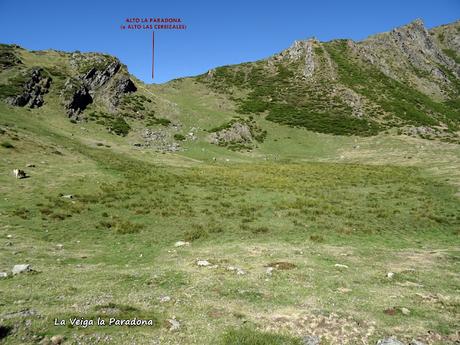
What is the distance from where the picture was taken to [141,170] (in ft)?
148

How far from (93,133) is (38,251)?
55060 millimetres

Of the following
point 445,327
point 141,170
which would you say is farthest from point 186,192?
point 445,327

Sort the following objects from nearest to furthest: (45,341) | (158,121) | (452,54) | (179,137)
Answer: (45,341) → (179,137) → (158,121) → (452,54)

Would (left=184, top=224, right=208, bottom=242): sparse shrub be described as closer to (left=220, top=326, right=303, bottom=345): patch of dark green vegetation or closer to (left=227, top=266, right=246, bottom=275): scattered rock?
(left=227, top=266, right=246, bottom=275): scattered rock

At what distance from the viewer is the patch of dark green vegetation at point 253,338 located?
32.9 feet

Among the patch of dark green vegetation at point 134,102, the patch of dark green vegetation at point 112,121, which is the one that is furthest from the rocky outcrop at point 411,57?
the patch of dark green vegetation at point 112,121

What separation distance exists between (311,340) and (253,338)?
5.87 feet

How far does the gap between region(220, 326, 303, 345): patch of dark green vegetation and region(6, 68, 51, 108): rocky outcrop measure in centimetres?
6975

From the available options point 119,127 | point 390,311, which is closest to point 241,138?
point 119,127

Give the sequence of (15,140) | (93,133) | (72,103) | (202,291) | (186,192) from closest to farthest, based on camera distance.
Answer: (202,291)
(186,192)
(15,140)
(93,133)
(72,103)

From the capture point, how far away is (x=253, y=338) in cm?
1015

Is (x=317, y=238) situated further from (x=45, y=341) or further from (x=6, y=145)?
(x=6, y=145)

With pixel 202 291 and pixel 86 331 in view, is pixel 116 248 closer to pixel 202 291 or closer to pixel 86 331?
pixel 202 291

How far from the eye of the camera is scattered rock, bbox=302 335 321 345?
10309mm
